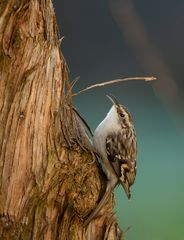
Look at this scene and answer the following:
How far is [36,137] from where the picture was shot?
2.38 metres

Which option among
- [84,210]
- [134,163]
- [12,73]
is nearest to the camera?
[12,73]

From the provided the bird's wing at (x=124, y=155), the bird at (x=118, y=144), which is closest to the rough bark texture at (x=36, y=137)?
the bird at (x=118, y=144)

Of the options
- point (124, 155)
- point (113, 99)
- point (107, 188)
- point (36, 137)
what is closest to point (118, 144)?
point (124, 155)

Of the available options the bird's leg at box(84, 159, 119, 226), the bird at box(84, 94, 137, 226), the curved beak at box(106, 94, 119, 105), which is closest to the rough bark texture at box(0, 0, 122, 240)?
the bird's leg at box(84, 159, 119, 226)

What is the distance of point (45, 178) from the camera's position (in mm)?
2385

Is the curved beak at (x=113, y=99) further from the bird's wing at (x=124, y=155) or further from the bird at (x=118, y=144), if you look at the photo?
the bird's wing at (x=124, y=155)

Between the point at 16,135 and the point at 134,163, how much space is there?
3.04 ft

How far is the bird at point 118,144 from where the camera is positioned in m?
2.89

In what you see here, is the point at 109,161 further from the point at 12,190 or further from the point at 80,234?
the point at 12,190

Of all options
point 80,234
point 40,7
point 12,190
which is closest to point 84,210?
point 80,234

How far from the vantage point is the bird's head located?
318 cm

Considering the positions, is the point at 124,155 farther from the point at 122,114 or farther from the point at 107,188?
the point at 107,188

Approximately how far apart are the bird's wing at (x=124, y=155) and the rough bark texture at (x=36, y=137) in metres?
0.45

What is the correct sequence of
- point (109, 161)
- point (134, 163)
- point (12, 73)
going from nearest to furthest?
point (12, 73) < point (109, 161) < point (134, 163)
